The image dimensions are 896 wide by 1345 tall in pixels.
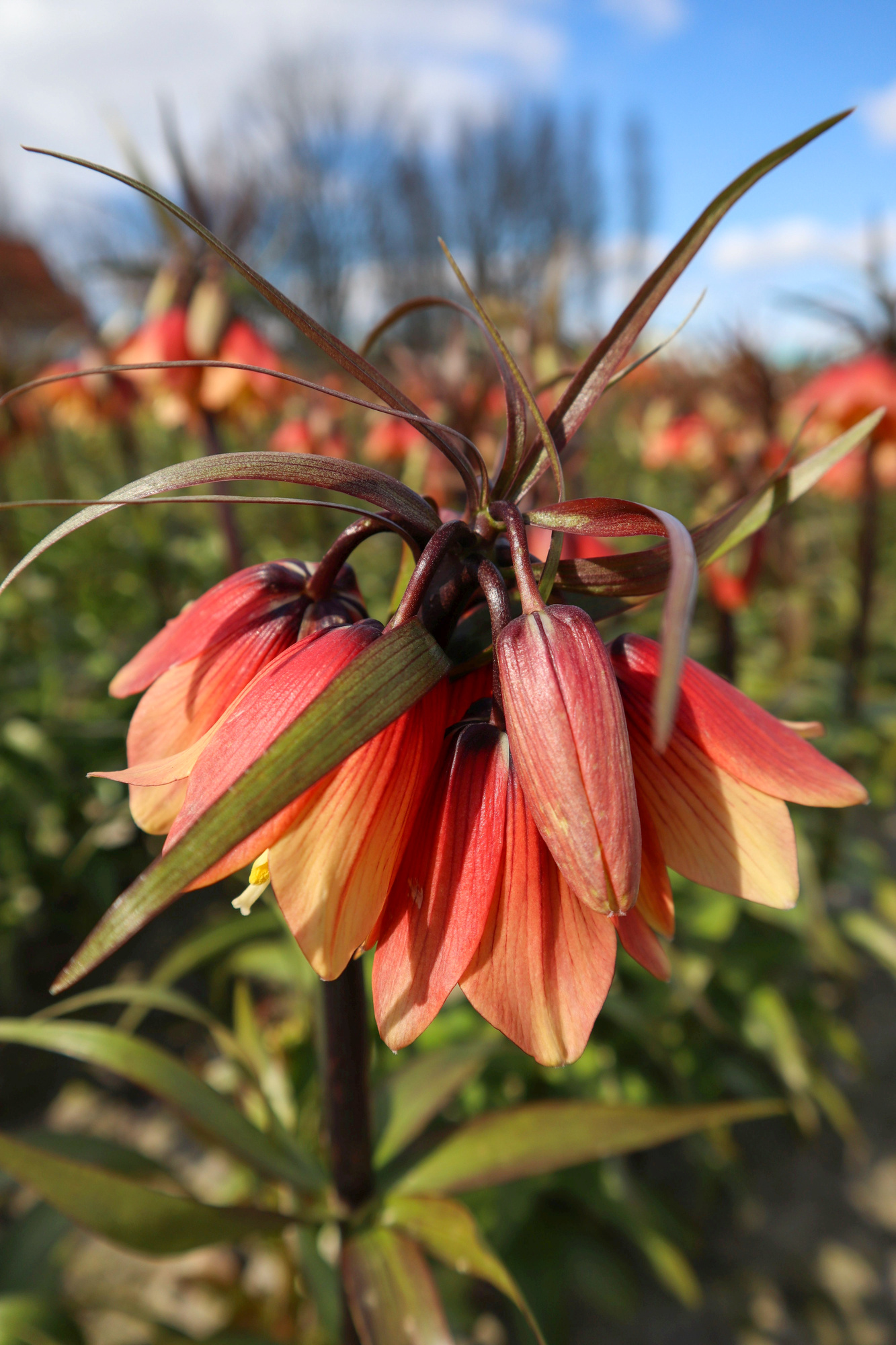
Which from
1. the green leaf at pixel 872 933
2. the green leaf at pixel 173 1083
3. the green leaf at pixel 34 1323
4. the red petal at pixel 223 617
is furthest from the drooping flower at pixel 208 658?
the green leaf at pixel 872 933

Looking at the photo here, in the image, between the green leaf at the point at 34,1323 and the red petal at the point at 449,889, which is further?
the green leaf at the point at 34,1323

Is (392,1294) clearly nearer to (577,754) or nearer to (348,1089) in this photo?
(348,1089)

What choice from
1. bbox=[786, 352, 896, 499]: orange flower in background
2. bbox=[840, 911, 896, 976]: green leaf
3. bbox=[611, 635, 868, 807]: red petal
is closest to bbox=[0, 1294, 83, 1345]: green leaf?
bbox=[611, 635, 868, 807]: red petal

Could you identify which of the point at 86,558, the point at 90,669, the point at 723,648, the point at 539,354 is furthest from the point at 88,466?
the point at 723,648

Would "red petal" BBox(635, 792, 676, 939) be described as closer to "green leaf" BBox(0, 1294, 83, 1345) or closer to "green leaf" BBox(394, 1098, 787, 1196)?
"green leaf" BBox(394, 1098, 787, 1196)

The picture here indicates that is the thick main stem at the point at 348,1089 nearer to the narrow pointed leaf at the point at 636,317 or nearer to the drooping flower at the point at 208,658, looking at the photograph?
the drooping flower at the point at 208,658

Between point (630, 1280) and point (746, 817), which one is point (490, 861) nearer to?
point (746, 817)
